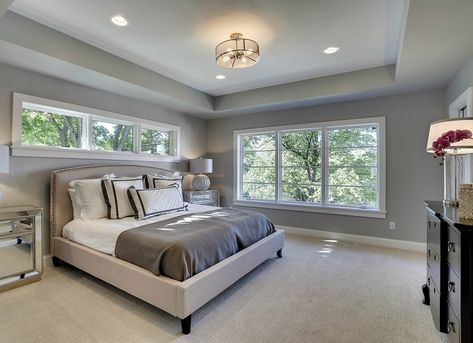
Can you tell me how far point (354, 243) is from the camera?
417 cm

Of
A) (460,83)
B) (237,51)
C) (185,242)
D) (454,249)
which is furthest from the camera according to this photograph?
(460,83)

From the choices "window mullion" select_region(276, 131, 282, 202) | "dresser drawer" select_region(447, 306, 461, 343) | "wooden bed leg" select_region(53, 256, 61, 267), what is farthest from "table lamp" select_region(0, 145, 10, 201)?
"window mullion" select_region(276, 131, 282, 202)

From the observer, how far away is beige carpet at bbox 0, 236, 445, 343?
1.86 m

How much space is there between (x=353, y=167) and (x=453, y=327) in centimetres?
313

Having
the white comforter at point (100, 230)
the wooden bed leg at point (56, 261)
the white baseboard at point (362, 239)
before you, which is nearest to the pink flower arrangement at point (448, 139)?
the white baseboard at point (362, 239)

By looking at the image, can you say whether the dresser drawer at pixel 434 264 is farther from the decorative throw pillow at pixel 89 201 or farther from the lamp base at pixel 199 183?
the lamp base at pixel 199 183

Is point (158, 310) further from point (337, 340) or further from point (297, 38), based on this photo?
point (297, 38)

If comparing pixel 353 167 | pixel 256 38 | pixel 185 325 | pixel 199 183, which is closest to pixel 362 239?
pixel 353 167

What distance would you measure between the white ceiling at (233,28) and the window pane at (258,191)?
2.50 metres

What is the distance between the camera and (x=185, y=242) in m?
2.11

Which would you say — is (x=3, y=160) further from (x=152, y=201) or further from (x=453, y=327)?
(x=453, y=327)

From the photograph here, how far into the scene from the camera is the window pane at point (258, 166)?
523cm

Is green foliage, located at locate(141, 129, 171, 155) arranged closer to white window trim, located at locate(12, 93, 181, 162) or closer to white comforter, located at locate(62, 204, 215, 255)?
white window trim, located at locate(12, 93, 181, 162)

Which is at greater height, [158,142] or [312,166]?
[158,142]
